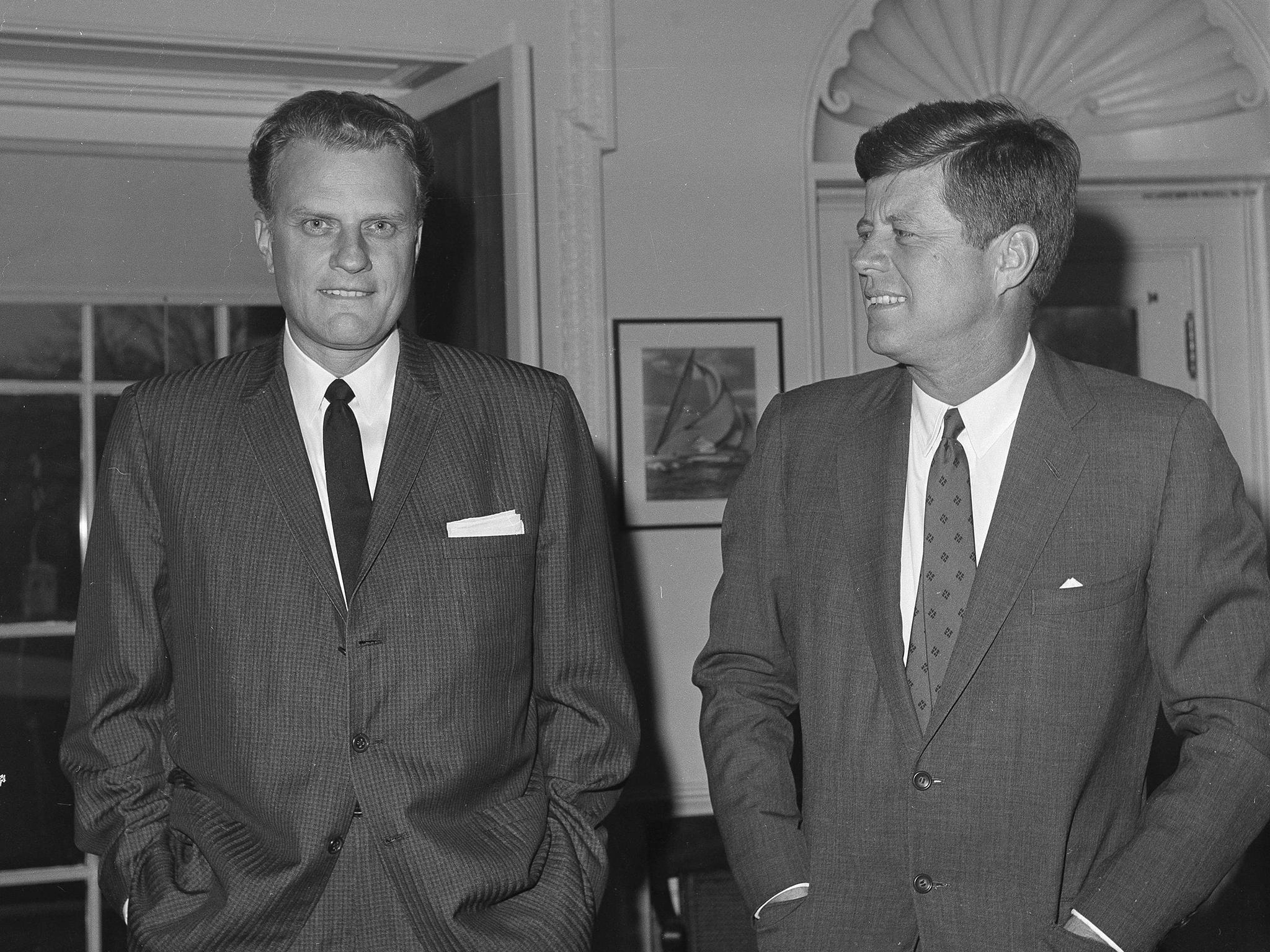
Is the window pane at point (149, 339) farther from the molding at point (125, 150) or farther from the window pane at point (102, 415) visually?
the molding at point (125, 150)

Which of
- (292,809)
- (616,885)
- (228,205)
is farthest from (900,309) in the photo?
(228,205)

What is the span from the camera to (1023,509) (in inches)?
78.9

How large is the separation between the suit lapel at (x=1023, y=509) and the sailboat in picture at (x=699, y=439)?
76.1 inches

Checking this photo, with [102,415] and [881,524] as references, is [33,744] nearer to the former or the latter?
[102,415]

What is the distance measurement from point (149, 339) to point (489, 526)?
2.61m

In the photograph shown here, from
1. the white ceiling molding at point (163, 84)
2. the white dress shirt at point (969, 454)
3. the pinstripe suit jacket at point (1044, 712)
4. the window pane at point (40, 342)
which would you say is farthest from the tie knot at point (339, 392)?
the window pane at point (40, 342)

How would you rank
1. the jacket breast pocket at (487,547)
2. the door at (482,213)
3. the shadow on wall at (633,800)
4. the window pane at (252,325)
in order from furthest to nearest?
1. the window pane at (252,325)
2. the shadow on wall at (633,800)
3. the door at (482,213)
4. the jacket breast pocket at (487,547)

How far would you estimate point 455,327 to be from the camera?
402cm

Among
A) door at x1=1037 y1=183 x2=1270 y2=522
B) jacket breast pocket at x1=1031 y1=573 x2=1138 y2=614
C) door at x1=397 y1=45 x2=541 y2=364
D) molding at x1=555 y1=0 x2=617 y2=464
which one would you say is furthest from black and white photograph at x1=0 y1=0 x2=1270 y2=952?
door at x1=1037 y1=183 x2=1270 y2=522

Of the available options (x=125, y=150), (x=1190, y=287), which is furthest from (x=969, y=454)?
(x=125, y=150)

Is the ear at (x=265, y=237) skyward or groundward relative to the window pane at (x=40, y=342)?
groundward

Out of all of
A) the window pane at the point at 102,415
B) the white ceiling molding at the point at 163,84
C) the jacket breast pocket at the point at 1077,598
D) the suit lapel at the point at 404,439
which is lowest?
the jacket breast pocket at the point at 1077,598

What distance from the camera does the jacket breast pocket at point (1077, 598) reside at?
1.97 meters

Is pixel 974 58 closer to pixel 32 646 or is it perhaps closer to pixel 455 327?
pixel 455 327
